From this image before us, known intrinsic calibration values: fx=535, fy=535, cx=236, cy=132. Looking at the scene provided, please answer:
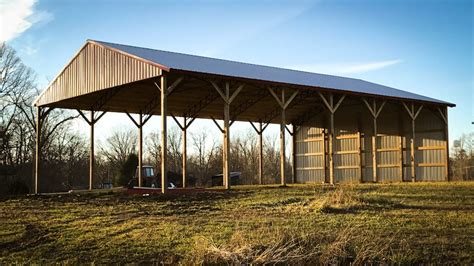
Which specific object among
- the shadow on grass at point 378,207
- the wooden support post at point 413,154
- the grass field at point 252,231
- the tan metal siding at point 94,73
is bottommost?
the grass field at point 252,231

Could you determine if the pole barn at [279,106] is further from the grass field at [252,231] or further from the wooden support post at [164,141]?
the grass field at [252,231]

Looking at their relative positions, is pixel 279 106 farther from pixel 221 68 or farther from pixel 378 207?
pixel 378 207

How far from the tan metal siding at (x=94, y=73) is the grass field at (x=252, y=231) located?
651 centimetres

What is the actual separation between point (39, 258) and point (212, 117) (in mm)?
23938

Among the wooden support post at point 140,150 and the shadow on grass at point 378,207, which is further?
the wooden support post at point 140,150

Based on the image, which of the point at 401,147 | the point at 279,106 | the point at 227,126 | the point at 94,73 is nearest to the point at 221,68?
the point at 227,126

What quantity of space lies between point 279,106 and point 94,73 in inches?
487

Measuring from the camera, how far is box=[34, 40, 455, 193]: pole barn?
2316cm

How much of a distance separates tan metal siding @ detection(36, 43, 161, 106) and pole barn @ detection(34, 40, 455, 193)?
0.15 feet

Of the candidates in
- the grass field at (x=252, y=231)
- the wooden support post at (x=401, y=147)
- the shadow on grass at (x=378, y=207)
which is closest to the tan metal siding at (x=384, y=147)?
the wooden support post at (x=401, y=147)

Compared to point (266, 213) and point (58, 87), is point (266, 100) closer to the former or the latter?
point (58, 87)

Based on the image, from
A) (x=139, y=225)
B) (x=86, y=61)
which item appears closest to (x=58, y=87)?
(x=86, y=61)

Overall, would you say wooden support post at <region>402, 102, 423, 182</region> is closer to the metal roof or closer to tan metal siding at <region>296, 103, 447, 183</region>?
→ tan metal siding at <region>296, 103, 447, 183</region>

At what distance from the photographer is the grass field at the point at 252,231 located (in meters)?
9.31
